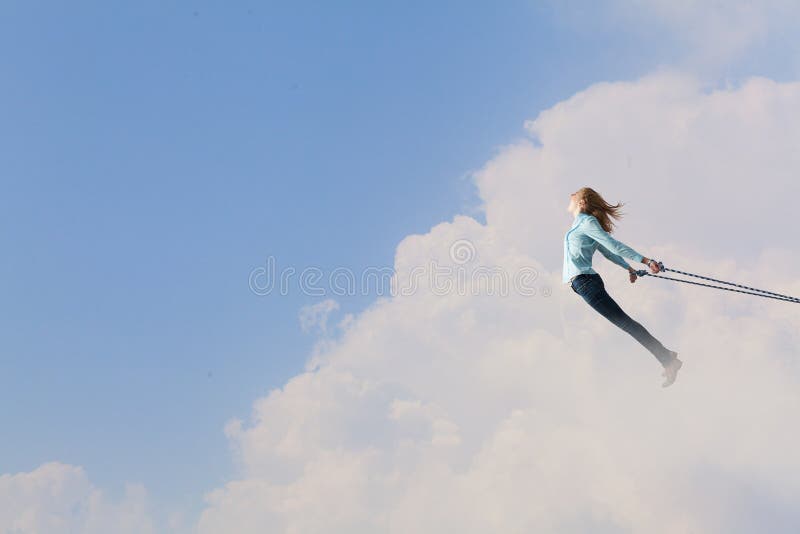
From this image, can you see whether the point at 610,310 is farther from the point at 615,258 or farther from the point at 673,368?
the point at 673,368

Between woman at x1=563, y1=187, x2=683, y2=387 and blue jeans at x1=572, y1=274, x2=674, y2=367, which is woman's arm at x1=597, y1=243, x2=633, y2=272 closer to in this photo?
woman at x1=563, y1=187, x2=683, y2=387

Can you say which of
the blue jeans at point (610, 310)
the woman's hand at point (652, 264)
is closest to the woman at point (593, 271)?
the blue jeans at point (610, 310)

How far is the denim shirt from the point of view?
11.7 metres

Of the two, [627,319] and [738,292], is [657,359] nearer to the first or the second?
[627,319]

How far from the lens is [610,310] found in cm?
1191

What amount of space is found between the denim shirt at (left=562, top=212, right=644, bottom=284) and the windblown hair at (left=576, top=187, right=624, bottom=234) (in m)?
0.14

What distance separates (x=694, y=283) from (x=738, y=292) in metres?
0.76

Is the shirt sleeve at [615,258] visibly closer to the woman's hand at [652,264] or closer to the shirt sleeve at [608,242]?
the shirt sleeve at [608,242]

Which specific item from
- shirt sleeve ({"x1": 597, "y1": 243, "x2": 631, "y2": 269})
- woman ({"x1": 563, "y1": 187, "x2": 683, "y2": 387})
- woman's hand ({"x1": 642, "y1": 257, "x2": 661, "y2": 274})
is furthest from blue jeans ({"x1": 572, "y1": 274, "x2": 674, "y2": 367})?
woman's hand ({"x1": 642, "y1": 257, "x2": 661, "y2": 274})

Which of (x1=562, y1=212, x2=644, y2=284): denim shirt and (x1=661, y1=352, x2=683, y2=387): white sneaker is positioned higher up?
(x1=562, y1=212, x2=644, y2=284): denim shirt

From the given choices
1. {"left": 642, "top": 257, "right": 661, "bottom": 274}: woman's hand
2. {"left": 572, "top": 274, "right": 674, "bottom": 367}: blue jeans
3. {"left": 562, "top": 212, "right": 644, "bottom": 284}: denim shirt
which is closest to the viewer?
{"left": 642, "top": 257, "right": 661, "bottom": 274}: woman's hand

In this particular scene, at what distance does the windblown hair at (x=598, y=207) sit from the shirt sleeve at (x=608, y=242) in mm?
299

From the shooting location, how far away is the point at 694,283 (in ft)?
38.9

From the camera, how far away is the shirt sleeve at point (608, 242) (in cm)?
1151
